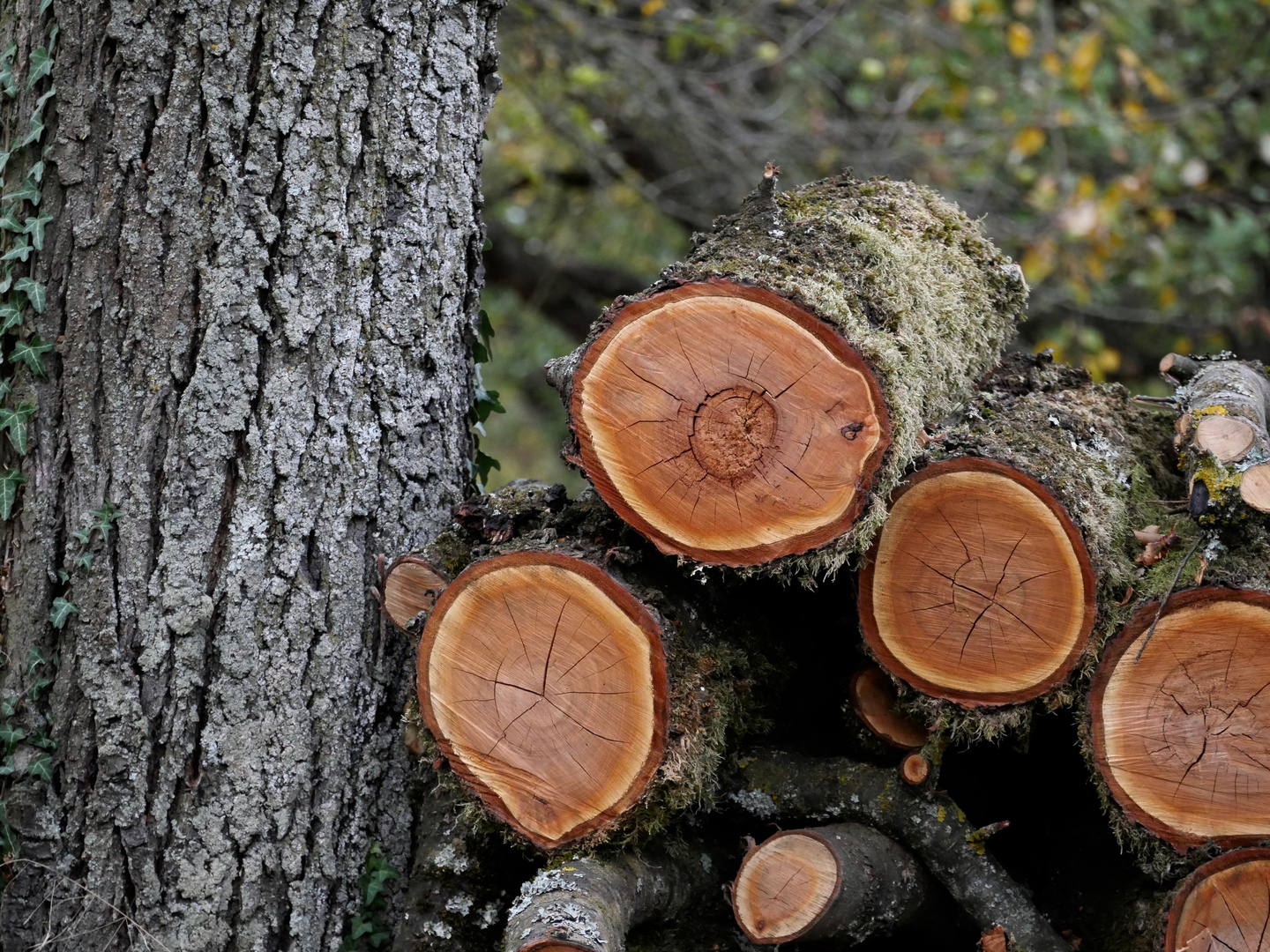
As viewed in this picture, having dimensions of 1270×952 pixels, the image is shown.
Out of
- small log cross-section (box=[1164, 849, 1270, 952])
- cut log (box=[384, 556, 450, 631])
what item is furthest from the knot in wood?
small log cross-section (box=[1164, 849, 1270, 952])

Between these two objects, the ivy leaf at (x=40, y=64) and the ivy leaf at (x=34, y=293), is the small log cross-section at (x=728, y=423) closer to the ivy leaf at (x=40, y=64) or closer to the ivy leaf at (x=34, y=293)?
the ivy leaf at (x=34, y=293)

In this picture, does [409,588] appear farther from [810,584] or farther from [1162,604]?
[1162,604]

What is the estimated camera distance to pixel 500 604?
2.07 meters

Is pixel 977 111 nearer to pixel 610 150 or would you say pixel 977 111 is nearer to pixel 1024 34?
pixel 1024 34

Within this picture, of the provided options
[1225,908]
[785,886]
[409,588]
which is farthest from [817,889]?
[409,588]

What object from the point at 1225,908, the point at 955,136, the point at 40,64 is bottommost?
the point at 1225,908

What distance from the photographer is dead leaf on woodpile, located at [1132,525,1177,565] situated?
6.97 ft

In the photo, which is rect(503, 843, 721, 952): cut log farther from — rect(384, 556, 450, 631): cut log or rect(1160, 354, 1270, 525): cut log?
rect(1160, 354, 1270, 525): cut log

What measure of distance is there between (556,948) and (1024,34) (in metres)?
5.27

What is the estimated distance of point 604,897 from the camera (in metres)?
1.96

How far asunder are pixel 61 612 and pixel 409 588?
734 mm

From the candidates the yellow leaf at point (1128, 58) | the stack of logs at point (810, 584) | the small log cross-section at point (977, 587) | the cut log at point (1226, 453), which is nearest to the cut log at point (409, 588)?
the stack of logs at point (810, 584)

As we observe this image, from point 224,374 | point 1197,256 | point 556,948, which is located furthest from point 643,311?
point 1197,256

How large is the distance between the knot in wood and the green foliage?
1217mm
